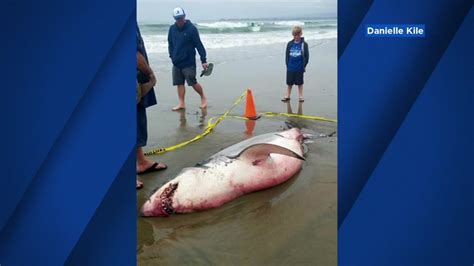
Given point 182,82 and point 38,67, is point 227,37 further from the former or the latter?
point 38,67

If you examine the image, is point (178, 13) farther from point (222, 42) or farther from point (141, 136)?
point (222, 42)

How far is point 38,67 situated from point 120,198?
81 centimetres

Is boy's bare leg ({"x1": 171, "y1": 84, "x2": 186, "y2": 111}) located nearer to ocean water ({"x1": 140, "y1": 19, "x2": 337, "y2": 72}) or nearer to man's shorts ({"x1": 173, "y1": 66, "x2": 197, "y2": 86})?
man's shorts ({"x1": 173, "y1": 66, "x2": 197, "y2": 86})

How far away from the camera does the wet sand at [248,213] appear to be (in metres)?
3.80

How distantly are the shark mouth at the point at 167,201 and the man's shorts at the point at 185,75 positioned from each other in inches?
194

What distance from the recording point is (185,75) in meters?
9.53

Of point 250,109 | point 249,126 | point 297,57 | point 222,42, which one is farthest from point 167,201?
point 222,42

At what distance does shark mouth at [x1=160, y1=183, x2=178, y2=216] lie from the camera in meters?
4.68

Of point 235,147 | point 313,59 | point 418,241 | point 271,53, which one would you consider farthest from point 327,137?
point 271,53

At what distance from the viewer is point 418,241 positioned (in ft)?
8.40

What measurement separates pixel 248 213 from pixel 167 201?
2.69ft

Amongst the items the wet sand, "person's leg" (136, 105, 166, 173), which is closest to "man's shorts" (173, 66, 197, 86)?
the wet sand

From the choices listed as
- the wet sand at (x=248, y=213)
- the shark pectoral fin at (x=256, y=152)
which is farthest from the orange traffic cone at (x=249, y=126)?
the shark pectoral fin at (x=256, y=152)

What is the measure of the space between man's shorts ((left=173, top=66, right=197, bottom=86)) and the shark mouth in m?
4.92
